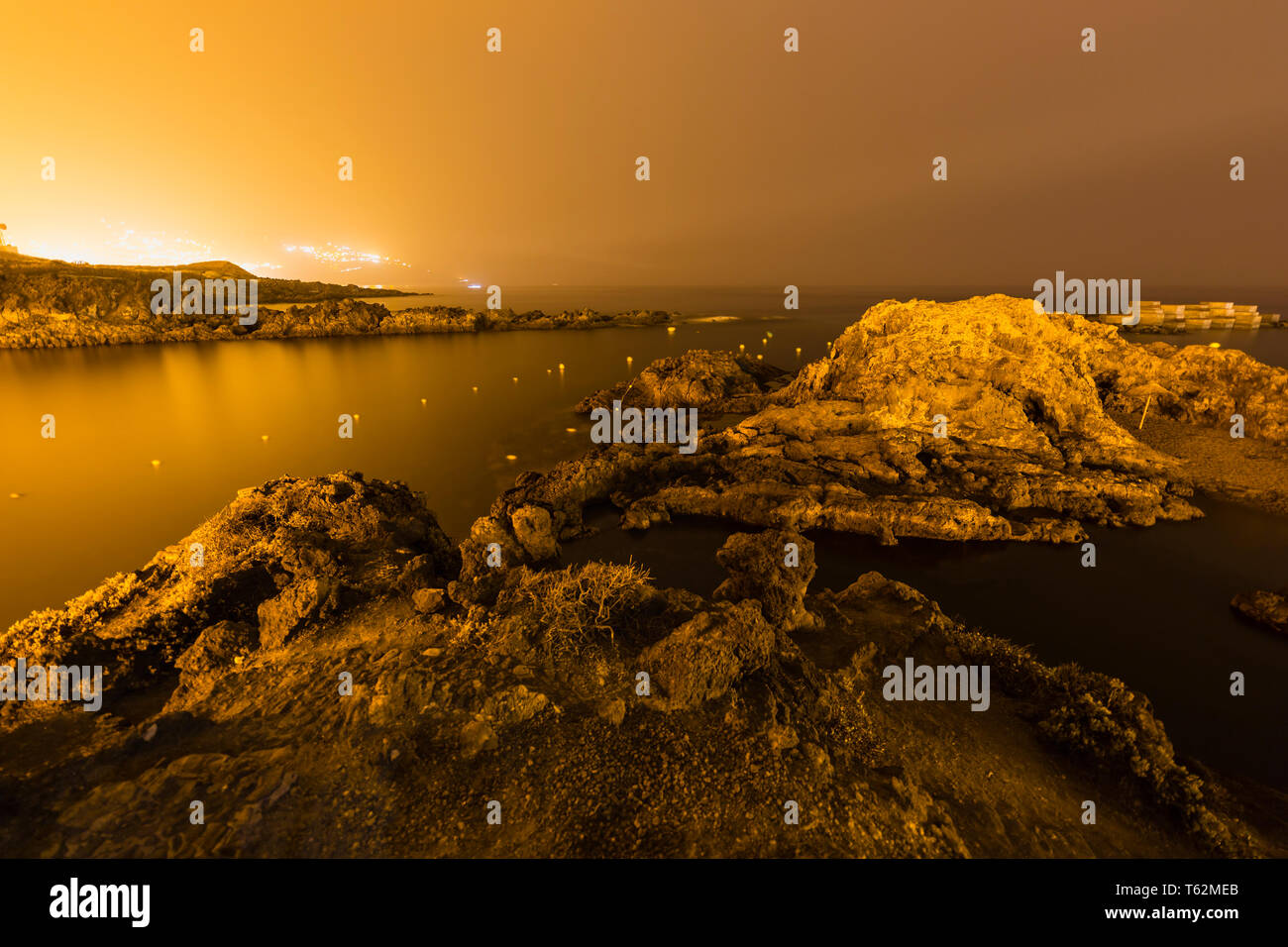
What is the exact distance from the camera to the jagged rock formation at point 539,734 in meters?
6.12

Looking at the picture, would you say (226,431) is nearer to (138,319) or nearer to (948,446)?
(948,446)

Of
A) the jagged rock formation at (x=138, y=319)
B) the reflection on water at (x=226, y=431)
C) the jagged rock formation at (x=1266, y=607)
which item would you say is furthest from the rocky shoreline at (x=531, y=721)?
the jagged rock formation at (x=138, y=319)

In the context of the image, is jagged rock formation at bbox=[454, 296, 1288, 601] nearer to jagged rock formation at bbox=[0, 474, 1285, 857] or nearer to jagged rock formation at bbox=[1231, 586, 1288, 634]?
jagged rock formation at bbox=[1231, 586, 1288, 634]

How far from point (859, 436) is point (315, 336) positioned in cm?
8207

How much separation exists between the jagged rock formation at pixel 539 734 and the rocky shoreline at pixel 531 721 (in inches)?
1.6

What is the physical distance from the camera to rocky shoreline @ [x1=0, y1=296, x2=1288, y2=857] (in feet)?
20.3

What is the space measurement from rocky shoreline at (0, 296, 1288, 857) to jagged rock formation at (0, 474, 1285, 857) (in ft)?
0.13

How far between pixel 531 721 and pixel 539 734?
0.27 metres

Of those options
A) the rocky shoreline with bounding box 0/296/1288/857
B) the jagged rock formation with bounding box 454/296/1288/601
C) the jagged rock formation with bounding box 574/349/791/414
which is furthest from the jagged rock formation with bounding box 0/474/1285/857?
the jagged rock formation with bounding box 574/349/791/414

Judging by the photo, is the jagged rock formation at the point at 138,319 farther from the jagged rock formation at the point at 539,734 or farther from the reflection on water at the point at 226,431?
the jagged rock formation at the point at 539,734

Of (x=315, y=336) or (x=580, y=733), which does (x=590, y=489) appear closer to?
(x=580, y=733)

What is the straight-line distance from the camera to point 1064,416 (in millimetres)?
27781
